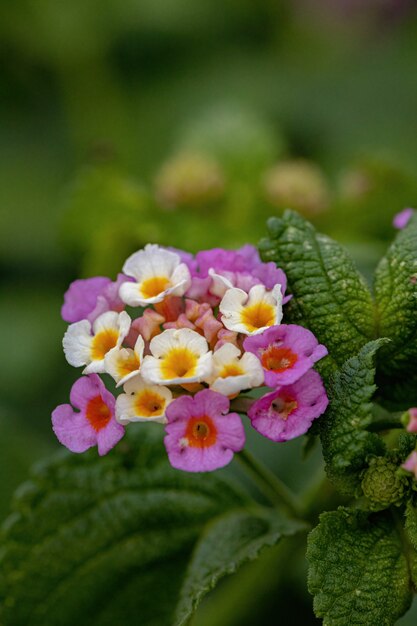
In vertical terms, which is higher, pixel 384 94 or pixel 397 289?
pixel 384 94

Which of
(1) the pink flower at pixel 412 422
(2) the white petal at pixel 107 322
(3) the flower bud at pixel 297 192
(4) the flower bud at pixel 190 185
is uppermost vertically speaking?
(4) the flower bud at pixel 190 185

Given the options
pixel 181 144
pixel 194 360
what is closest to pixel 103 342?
pixel 194 360

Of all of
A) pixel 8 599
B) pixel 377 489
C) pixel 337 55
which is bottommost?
pixel 377 489

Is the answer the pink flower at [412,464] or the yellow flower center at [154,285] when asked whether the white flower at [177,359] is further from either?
the pink flower at [412,464]

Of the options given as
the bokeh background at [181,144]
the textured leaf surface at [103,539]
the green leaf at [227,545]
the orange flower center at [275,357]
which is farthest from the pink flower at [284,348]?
the bokeh background at [181,144]

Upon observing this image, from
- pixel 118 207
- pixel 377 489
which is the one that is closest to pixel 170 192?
pixel 118 207

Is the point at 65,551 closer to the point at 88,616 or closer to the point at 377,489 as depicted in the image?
the point at 88,616
